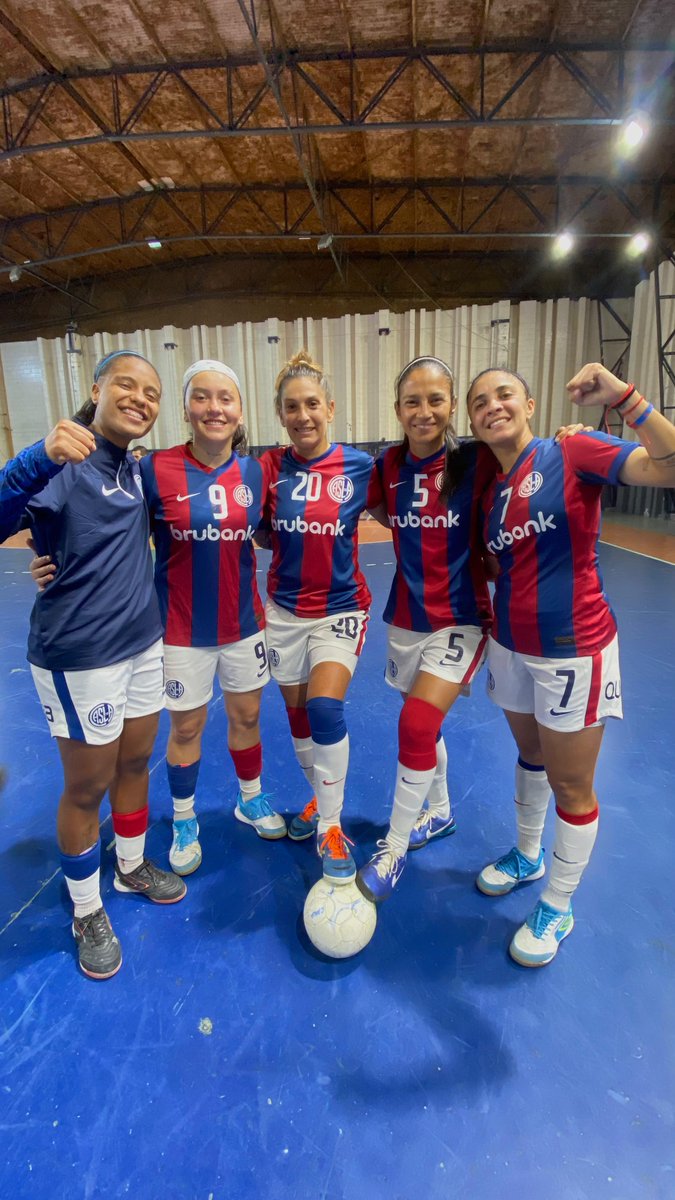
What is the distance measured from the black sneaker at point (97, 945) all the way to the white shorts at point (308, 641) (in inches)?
41.8

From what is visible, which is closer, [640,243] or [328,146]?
[328,146]

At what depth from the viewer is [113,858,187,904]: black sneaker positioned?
2.09 m

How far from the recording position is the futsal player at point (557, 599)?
1.66 m

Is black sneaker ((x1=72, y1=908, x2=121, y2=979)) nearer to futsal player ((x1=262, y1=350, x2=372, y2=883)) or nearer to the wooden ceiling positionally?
futsal player ((x1=262, y1=350, x2=372, y2=883))

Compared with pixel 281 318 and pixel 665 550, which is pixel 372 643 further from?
pixel 281 318

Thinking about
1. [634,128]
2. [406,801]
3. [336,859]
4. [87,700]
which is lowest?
[336,859]

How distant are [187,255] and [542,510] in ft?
53.6

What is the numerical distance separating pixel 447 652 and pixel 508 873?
0.92 meters

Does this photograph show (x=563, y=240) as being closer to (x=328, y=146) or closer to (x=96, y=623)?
(x=328, y=146)

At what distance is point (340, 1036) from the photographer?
156cm

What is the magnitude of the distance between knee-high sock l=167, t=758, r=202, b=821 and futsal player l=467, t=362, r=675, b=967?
136cm

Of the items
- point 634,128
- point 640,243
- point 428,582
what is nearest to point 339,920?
point 428,582

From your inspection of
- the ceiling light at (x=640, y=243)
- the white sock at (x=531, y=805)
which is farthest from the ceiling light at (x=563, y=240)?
the white sock at (x=531, y=805)

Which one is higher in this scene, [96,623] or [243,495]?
[243,495]
